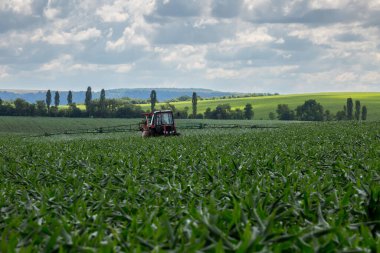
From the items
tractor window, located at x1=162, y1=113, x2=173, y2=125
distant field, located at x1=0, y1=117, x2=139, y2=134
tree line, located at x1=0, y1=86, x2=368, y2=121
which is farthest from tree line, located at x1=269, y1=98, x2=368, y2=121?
tractor window, located at x1=162, y1=113, x2=173, y2=125

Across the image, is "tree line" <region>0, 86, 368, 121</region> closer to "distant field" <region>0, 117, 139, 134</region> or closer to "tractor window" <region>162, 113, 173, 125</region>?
"distant field" <region>0, 117, 139, 134</region>

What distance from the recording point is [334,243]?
3090 mm

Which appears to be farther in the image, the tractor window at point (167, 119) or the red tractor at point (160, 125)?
the tractor window at point (167, 119)

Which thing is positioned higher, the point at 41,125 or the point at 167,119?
the point at 167,119

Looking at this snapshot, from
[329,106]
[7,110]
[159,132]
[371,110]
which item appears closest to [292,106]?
[329,106]

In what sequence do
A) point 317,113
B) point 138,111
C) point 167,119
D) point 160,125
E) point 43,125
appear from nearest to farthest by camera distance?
point 160,125
point 167,119
point 43,125
point 138,111
point 317,113

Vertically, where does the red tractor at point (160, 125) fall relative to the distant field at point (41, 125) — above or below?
above

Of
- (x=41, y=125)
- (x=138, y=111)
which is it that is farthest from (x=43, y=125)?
(x=138, y=111)

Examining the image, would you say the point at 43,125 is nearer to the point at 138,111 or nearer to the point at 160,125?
the point at 138,111

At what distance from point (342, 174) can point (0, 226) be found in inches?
214

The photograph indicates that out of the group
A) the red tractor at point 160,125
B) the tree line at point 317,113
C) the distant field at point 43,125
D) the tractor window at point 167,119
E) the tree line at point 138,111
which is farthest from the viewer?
the tree line at point 317,113

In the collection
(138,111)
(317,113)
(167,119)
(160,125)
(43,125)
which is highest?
(167,119)

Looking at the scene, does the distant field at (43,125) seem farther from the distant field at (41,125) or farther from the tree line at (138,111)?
the tree line at (138,111)

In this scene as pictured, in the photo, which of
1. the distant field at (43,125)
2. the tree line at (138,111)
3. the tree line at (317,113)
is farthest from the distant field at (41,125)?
the tree line at (317,113)
